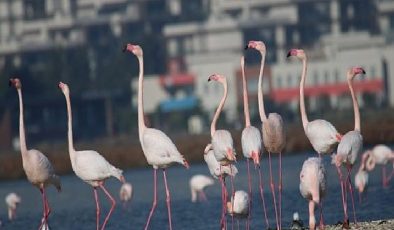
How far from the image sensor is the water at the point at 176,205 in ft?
77.8

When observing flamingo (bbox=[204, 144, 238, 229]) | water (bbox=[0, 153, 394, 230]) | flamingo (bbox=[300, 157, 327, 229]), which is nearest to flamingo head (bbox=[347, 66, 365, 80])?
flamingo (bbox=[204, 144, 238, 229])

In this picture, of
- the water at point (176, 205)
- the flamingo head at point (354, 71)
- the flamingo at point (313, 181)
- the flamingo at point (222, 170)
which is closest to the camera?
the flamingo at point (313, 181)

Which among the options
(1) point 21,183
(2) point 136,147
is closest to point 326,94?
(2) point 136,147

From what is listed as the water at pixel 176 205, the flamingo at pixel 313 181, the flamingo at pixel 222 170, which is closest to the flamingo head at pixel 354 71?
the flamingo at pixel 222 170

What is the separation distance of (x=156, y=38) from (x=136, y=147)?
2140 inches

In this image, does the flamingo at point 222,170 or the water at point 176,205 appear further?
the water at point 176,205

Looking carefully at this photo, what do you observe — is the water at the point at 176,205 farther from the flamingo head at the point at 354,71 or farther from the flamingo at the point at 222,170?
the flamingo head at the point at 354,71

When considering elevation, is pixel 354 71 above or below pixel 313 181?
above

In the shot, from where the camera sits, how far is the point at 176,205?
94.2 ft

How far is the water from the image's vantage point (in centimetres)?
2370

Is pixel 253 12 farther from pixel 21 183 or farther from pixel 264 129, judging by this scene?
pixel 264 129

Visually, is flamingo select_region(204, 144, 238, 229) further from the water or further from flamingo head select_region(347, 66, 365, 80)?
flamingo head select_region(347, 66, 365, 80)

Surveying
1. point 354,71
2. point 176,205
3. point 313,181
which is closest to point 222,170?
point 354,71

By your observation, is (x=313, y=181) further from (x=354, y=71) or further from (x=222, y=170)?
(x=354, y=71)
